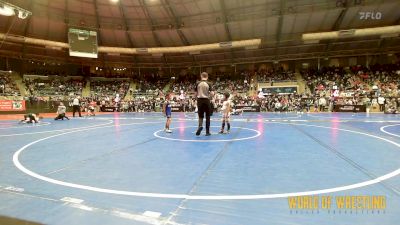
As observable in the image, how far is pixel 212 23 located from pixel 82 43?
52.6 ft

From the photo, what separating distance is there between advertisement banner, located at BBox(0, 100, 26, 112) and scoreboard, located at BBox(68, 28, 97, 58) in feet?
25.3

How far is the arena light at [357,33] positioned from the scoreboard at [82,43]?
83.6 feet

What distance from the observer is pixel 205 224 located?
8.94 feet

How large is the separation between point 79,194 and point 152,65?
142ft

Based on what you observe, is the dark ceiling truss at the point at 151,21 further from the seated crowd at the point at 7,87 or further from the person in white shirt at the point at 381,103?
the person in white shirt at the point at 381,103

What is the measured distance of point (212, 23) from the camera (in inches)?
1298

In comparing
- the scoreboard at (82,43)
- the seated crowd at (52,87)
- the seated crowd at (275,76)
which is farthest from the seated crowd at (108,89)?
the seated crowd at (275,76)

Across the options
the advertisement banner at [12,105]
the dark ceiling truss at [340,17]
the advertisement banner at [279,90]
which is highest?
the dark ceiling truss at [340,17]

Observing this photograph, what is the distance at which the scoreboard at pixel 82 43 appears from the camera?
3173cm

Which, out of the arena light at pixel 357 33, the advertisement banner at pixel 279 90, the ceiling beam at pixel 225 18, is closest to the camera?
the arena light at pixel 357 33

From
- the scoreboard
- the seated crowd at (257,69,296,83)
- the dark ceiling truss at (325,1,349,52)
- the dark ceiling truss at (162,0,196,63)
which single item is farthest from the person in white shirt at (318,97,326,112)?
the scoreboard

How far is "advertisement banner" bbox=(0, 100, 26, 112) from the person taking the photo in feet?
90.4

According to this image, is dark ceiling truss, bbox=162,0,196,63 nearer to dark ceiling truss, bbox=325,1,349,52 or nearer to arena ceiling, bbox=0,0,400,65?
arena ceiling, bbox=0,0,400,65

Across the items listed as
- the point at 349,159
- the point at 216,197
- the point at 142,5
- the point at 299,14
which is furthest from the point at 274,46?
the point at 216,197
